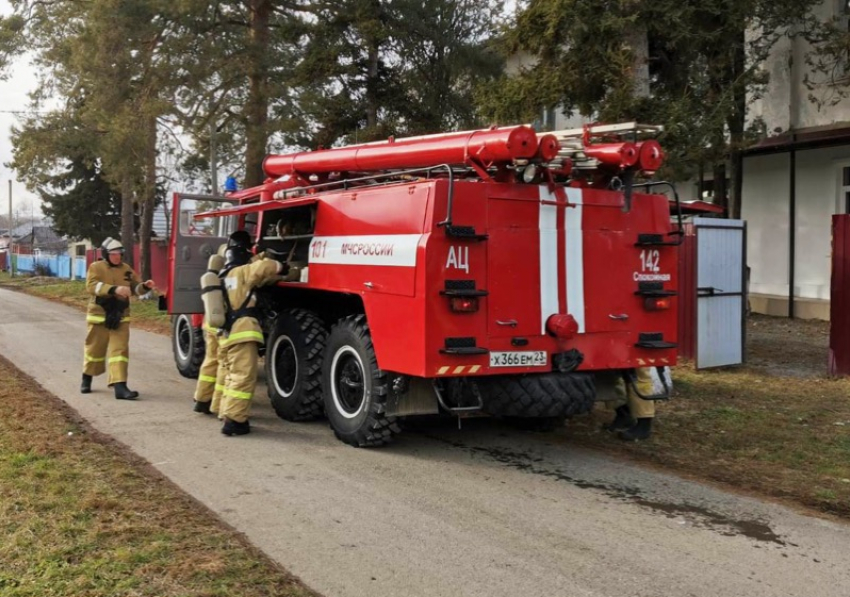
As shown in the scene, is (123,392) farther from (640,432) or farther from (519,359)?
(640,432)

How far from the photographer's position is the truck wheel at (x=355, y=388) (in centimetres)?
647

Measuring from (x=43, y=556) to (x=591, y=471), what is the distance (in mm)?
3865

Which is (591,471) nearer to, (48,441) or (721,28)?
(48,441)

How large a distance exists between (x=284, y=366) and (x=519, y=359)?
292cm

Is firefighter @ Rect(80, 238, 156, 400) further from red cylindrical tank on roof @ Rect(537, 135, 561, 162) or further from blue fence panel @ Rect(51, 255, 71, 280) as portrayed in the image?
blue fence panel @ Rect(51, 255, 71, 280)

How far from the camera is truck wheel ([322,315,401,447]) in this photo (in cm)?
647

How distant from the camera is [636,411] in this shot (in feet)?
22.8

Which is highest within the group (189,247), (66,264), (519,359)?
(66,264)

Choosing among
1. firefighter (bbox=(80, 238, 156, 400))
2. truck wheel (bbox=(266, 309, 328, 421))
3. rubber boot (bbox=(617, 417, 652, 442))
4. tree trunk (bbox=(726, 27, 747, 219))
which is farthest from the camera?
tree trunk (bbox=(726, 27, 747, 219))

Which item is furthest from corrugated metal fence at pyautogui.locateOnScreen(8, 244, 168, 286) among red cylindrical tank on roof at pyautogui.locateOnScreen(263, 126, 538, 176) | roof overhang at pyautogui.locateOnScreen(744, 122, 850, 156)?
red cylindrical tank on roof at pyautogui.locateOnScreen(263, 126, 538, 176)

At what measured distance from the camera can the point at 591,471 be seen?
6.17 m

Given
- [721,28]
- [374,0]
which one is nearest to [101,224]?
[374,0]

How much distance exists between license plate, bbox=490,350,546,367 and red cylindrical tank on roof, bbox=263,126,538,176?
1468 mm

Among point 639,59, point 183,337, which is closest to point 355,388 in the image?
point 183,337
